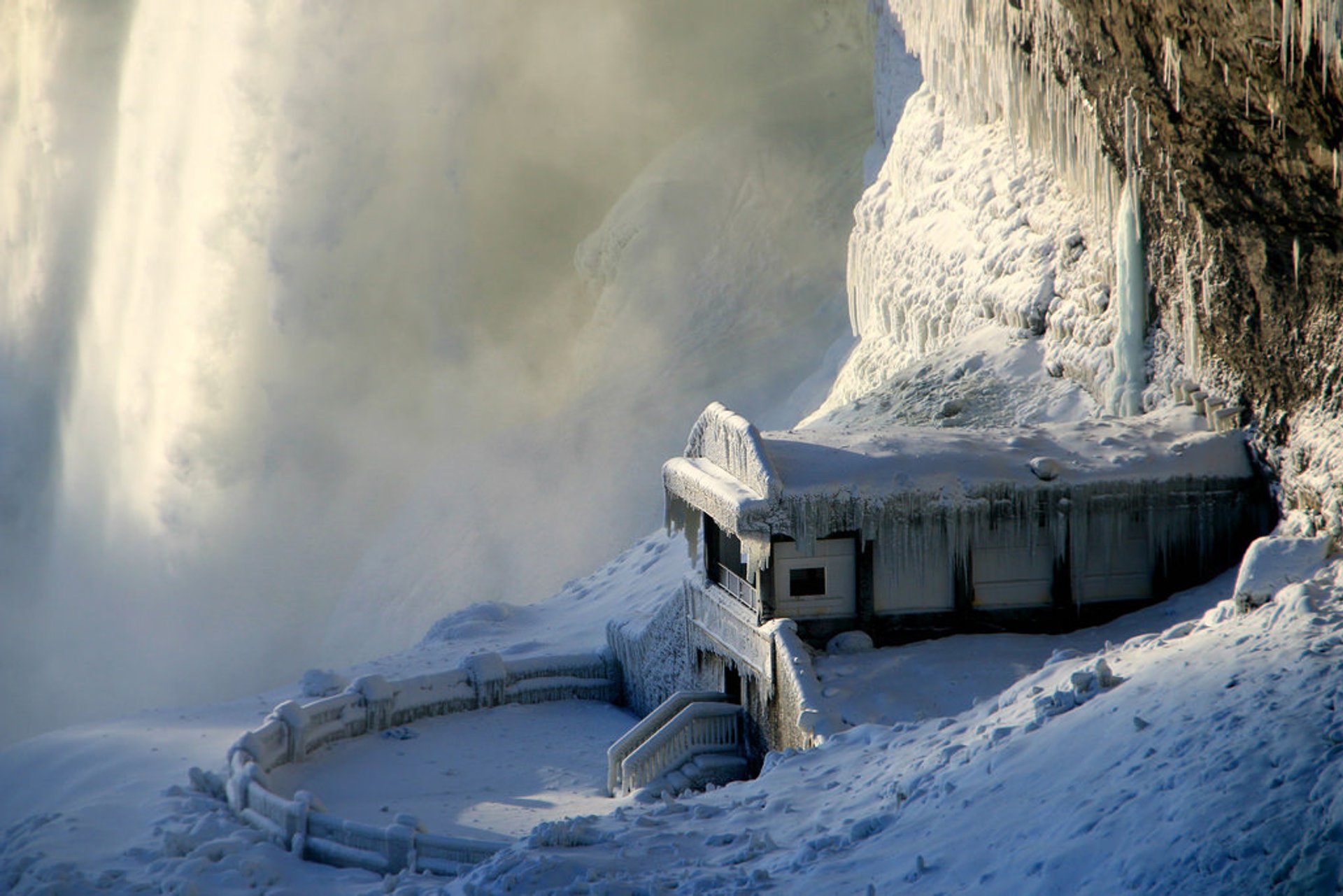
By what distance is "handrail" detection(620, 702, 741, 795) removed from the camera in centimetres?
1452

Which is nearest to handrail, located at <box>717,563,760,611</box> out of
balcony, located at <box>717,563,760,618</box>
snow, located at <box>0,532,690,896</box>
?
balcony, located at <box>717,563,760,618</box>

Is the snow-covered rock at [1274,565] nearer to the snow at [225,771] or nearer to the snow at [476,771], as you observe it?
A: the snow at [476,771]

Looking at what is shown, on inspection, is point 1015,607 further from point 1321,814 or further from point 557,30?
point 557,30

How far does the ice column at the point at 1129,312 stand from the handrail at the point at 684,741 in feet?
19.2

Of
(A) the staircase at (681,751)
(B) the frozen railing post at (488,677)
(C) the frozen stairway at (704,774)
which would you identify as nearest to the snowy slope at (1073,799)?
(C) the frozen stairway at (704,774)

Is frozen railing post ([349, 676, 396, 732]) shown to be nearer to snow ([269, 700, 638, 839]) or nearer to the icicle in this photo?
snow ([269, 700, 638, 839])

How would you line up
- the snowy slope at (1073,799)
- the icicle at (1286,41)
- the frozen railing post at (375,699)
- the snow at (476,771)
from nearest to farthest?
the snowy slope at (1073,799) < the icicle at (1286,41) < the snow at (476,771) < the frozen railing post at (375,699)

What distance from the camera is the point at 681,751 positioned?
48.8ft

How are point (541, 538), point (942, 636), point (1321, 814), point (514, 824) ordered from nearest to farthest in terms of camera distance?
point (1321, 814) → point (514, 824) → point (942, 636) → point (541, 538)

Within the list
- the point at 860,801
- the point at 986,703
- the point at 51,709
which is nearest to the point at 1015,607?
the point at 986,703

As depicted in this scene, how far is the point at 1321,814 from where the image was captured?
772cm

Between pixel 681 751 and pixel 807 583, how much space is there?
6.73ft

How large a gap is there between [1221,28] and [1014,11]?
4316mm

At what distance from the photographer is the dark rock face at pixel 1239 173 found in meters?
11.5
